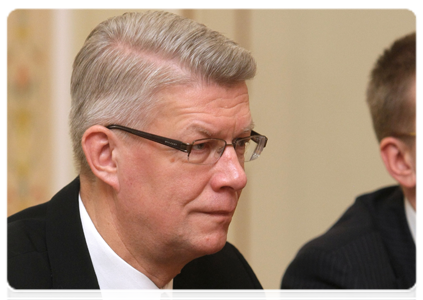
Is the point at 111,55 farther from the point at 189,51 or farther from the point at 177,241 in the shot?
the point at 177,241

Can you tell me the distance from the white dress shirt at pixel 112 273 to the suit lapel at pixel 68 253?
45 mm

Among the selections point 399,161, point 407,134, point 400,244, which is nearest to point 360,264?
point 400,244

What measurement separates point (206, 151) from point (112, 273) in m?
0.48

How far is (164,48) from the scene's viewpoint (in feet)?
4.76

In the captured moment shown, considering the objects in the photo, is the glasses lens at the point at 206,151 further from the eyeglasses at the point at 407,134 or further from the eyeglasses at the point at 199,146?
the eyeglasses at the point at 407,134

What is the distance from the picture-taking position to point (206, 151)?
4.76ft

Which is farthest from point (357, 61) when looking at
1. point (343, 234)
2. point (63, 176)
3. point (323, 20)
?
point (63, 176)

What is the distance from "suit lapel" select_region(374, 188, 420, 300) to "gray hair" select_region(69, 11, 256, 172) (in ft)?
3.53

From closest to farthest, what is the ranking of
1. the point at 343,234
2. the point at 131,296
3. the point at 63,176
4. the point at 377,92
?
1. the point at 131,296
2. the point at 343,234
3. the point at 377,92
4. the point at 63,176

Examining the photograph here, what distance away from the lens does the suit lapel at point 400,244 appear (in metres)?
2.02

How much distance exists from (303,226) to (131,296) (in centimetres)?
200

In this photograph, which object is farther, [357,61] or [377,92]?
[357,61]

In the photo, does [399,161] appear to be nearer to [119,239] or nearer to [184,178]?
[184,178]

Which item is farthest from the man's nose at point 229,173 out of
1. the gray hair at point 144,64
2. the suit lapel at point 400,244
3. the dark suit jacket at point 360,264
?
the suit lapel at point 400,244
